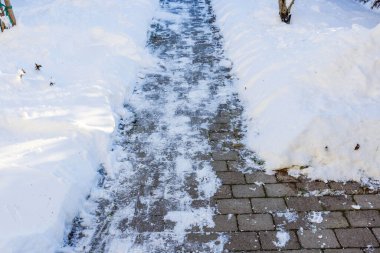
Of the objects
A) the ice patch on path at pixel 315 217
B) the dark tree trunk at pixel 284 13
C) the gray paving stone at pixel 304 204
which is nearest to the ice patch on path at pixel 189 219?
the gray paving stone at pixel 304 204

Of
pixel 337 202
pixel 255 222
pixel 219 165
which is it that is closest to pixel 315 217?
Result: pixel 337 202

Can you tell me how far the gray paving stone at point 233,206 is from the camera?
3346 mm

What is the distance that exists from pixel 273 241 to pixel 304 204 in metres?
0.59

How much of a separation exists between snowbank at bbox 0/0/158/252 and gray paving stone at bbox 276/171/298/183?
1920 millimetres

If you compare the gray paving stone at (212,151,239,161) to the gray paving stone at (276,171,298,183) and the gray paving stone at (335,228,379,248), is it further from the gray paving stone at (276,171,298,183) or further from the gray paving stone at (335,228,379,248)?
the gray paving stone at (335,228,379,248)

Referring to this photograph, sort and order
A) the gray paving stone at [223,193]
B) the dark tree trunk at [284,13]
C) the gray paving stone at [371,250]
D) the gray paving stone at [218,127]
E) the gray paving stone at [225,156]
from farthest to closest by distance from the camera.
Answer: the dark tree trunk at [284,13] → the gray paving stone at [218,127] → the gray paving stone at [225,156] → the gray paving stone at [223,193] → the gray paving stone at [371,250]

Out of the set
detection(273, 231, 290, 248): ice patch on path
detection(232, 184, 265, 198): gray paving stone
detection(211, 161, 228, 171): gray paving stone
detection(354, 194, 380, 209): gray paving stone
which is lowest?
detection(354, 194, 380, 209): gray paving stone

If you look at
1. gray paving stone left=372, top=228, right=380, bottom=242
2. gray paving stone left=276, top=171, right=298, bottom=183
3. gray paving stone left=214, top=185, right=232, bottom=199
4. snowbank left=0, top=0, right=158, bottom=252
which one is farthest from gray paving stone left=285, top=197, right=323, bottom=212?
snowbank left=0, top=0, right=158, bottom=252

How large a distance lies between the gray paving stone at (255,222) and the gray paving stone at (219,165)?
686 mm

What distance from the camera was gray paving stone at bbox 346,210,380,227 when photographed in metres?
3.17

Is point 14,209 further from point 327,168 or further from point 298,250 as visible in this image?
point 327,168

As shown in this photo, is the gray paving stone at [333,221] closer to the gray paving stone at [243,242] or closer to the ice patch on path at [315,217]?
the ice patch on path at [315,217]

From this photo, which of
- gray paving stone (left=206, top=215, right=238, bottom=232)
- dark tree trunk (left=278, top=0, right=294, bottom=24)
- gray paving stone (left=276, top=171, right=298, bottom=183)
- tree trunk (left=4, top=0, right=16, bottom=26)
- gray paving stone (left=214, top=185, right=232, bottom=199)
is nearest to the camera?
gray paving stone (left=206, top=215, right=238, bottom=232)

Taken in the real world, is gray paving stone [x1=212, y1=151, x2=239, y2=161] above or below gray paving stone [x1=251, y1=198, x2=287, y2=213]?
above
